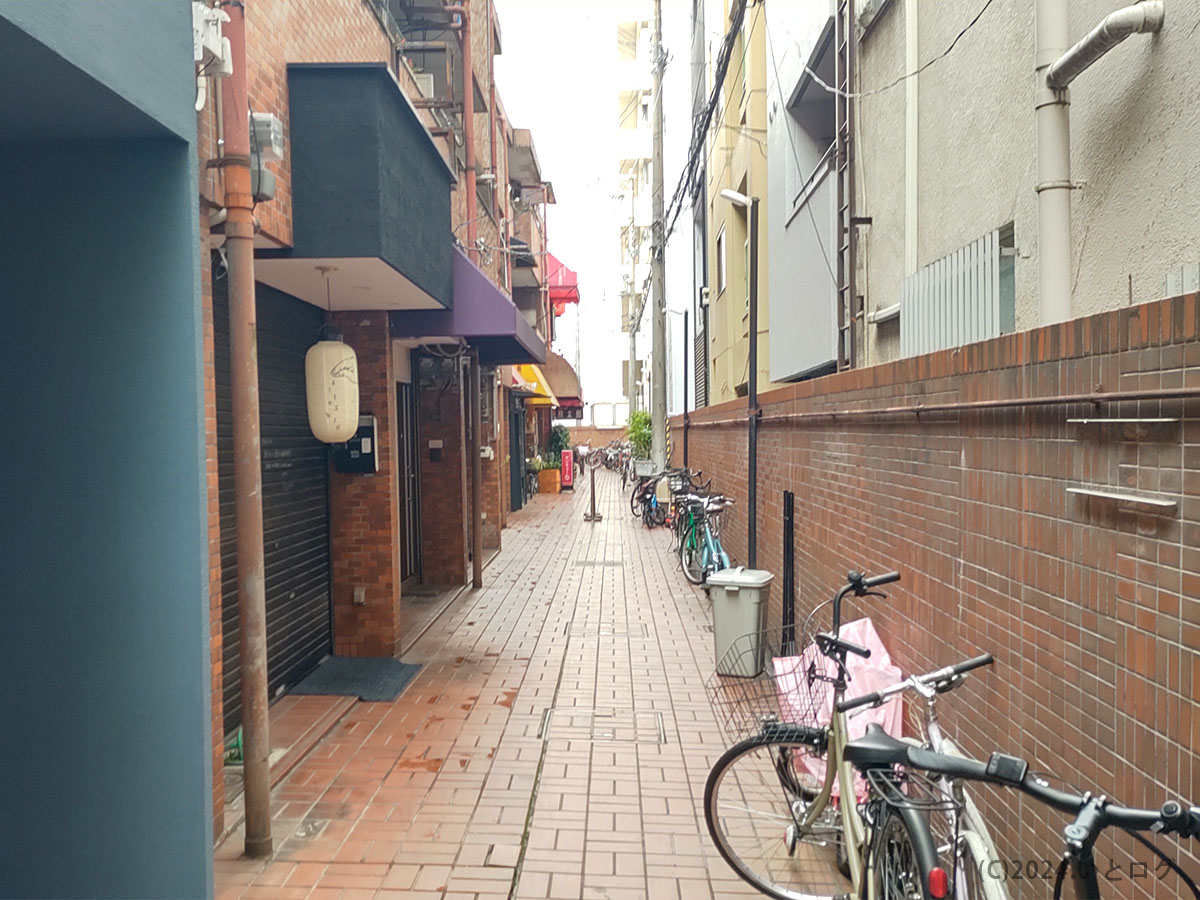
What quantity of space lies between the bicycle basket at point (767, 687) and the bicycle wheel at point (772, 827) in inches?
6.8

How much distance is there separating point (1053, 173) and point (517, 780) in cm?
394

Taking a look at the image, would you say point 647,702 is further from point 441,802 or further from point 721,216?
point 721,216

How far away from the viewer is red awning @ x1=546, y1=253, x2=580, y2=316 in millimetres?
32406

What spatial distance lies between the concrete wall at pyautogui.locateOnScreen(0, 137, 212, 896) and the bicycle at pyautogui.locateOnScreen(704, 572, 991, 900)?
7.05 feet

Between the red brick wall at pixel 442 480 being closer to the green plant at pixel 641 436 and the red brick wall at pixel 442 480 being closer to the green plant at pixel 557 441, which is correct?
the green plant at pixel 641 436

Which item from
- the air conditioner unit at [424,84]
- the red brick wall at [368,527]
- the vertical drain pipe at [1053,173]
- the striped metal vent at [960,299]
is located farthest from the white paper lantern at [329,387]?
the air conditioner unit at [424,84]

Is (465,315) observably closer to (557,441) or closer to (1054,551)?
(1054,551)

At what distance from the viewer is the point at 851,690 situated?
407 centimetres

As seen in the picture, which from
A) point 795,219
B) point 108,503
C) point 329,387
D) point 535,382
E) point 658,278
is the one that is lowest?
point 108,503

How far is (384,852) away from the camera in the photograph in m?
3.96

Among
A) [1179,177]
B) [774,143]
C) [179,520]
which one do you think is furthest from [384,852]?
[774,143]

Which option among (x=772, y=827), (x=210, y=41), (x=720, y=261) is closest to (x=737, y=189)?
(x=720, y=261)

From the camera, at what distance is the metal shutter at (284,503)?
5086 mm

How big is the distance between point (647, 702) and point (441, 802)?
2057mm
